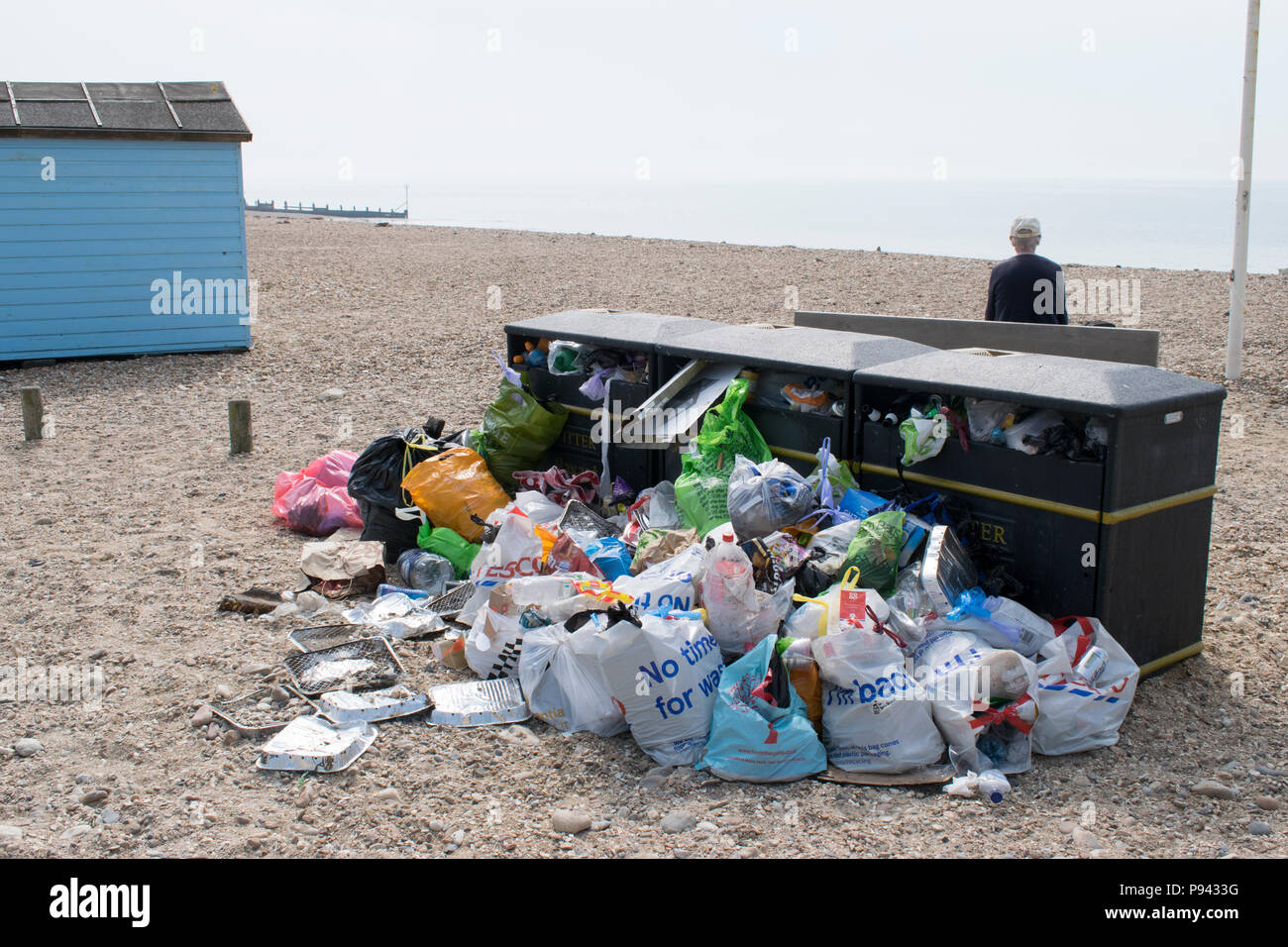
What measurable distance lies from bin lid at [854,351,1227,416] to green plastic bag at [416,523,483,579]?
227cm

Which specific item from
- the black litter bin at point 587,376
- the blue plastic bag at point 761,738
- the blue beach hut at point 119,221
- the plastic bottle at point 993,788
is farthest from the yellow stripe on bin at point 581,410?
the blue beach hut at point 119,221

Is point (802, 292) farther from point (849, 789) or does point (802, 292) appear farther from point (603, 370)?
point (849, 789)

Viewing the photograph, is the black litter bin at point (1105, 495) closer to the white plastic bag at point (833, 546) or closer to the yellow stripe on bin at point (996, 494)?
the yellow stripe on bin at point (996, 494)

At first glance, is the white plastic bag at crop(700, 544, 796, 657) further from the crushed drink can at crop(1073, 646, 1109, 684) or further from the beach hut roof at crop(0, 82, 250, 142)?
the beach hut roof at crop(0, 82, 250, 142)

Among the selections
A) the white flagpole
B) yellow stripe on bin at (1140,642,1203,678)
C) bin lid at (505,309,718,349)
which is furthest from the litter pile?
the white flagpole

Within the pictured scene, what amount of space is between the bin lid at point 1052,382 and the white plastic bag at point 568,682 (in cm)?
179

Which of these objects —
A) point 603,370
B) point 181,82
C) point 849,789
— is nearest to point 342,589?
point 603,370

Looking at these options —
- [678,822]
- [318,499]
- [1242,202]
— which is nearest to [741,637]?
[678,822]

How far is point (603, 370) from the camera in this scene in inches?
266

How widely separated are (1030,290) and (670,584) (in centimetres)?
360

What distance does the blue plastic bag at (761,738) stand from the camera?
3.94 metres

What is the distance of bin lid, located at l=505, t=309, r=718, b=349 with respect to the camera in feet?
21.3

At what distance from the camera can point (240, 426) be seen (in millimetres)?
8734

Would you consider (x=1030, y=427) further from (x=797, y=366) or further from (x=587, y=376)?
(x=587, y=376)
